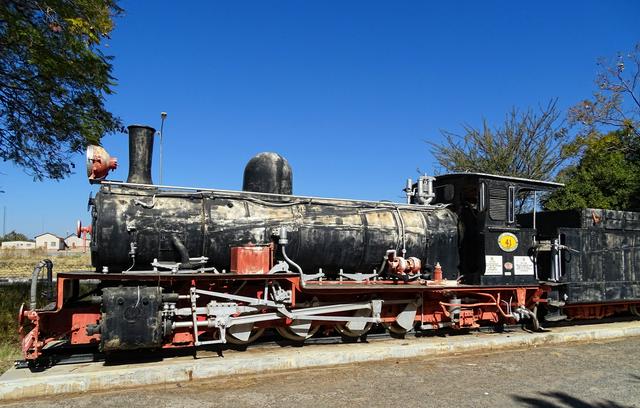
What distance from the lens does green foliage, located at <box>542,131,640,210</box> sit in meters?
20.6

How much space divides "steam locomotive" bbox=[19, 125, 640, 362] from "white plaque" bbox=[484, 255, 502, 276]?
0.03 m

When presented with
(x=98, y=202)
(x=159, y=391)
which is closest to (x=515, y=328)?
(x=159, y=391)

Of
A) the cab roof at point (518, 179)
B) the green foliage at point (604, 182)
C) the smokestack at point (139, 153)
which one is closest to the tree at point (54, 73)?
the smokestack at point (139, 153)

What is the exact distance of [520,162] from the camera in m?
24.6

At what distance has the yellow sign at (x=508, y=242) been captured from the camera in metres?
9.53

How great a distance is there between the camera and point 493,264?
9.38 meters

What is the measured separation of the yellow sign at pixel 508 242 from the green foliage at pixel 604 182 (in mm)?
12582

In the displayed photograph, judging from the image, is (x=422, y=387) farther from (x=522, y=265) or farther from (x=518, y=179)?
(x=518, y=179)

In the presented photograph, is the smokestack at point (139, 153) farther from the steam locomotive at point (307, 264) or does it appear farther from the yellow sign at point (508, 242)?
the yellow sign at point (508, 242)

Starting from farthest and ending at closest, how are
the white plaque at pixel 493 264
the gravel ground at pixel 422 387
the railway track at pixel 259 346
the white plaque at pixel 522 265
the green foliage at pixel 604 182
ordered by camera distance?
the green foliage at pixel 604 182 → the white plaque at pixel 522 265 → the white plaque at pixel 493 264 → the railway track at pixel 259 346 → the gravel ground at pixel 422 387

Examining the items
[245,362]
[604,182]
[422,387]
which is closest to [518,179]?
[422,387]

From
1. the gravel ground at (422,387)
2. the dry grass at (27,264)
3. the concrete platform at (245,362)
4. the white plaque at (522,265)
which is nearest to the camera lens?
the gravel ground at (422,387)

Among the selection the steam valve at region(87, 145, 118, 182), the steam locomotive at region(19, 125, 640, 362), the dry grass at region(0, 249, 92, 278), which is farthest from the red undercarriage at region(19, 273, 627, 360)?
the dry grass at region(0, 249, 92, 278)

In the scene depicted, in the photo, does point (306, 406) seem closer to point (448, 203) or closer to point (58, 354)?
point (58, 354)
